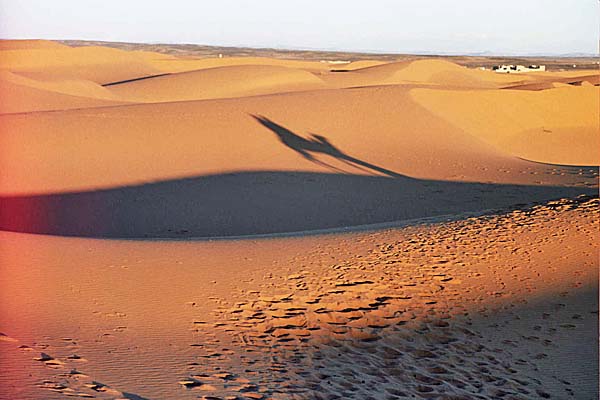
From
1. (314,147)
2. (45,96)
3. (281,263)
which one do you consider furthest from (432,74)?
(281,263)

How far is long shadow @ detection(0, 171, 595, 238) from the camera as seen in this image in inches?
527

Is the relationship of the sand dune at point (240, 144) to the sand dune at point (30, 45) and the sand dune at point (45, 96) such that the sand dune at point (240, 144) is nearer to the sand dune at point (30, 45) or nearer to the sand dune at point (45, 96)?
the sand dune at point (45, 96)

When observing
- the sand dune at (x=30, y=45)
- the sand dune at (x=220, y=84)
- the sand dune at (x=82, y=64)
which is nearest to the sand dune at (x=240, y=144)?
the sand dune at (x=220, y=84)

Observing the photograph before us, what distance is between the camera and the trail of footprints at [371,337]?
18.7 ft

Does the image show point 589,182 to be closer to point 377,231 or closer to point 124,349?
point 377,231

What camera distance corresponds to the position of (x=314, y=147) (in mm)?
20734

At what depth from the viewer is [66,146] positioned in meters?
19.4

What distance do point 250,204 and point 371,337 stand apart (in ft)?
27.6

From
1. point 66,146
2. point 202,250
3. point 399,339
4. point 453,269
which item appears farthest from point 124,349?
point 66,146

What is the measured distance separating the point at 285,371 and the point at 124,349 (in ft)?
4.64

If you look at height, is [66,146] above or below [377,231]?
above

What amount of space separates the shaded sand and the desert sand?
0.03m

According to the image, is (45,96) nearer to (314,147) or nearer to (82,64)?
(314,147)

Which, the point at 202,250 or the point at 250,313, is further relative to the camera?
the point at 202,250
